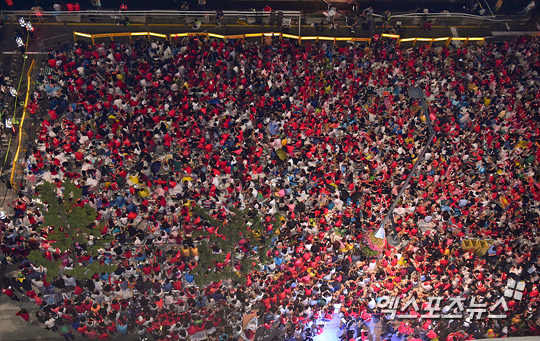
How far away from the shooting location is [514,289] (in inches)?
800

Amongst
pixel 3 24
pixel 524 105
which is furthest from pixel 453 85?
pixel 3 24

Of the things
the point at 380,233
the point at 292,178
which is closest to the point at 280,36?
the point at 292,178

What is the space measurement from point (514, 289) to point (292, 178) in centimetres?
1032

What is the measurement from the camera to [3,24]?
2803 cm

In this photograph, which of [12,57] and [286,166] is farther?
[12,57]

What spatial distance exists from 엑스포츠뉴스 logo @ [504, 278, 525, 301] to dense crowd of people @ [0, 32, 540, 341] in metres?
0.21

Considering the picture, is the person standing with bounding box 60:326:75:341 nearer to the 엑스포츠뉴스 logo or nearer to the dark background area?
the 엑스포츠뉴스 logo

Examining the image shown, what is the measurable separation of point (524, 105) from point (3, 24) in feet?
95.0

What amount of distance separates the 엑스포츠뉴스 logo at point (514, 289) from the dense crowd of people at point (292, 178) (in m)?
0.21

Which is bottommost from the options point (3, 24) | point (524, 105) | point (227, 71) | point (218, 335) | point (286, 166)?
point (218, 335)

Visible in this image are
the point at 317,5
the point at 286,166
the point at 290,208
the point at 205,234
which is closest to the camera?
the point at 205,234

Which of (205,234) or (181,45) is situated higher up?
(181,45)

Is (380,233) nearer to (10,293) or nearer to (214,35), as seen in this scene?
(10,293)

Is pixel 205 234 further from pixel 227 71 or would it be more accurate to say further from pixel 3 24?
pixel 3 24
